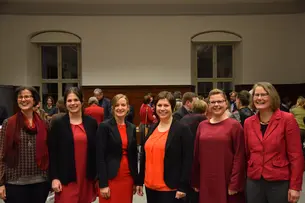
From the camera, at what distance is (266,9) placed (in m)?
10.0

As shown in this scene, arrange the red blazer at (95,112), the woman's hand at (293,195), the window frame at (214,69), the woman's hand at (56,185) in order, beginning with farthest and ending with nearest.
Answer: the window frame at (214,69), the red blazer at (95,112), the woman's hand at (56,185), the woman's hand at (293,195)

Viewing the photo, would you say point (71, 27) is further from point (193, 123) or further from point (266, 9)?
point (193, 123)

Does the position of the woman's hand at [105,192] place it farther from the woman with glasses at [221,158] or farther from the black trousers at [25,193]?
the woman with glasses at [221,158]

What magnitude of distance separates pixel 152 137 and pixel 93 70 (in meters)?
7.57

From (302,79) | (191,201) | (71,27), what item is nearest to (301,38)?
(302,79)

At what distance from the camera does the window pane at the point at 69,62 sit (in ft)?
35.2

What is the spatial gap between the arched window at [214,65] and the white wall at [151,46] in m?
0.57

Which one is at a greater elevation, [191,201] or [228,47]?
[228,47]

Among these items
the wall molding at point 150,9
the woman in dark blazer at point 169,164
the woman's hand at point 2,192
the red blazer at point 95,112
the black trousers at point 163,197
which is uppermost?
the wall molding at point 150,9

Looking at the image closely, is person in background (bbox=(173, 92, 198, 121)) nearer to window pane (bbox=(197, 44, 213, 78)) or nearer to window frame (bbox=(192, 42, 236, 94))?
window frame (bbox=(192, 42, 236, 94))

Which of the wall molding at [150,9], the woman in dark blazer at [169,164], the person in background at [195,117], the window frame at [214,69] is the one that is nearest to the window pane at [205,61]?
the window frame at [214,69]

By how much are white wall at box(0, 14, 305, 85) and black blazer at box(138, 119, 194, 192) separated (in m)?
7.48

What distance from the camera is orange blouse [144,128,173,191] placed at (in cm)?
271

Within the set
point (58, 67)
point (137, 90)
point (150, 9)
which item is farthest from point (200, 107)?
point (58, 67)
